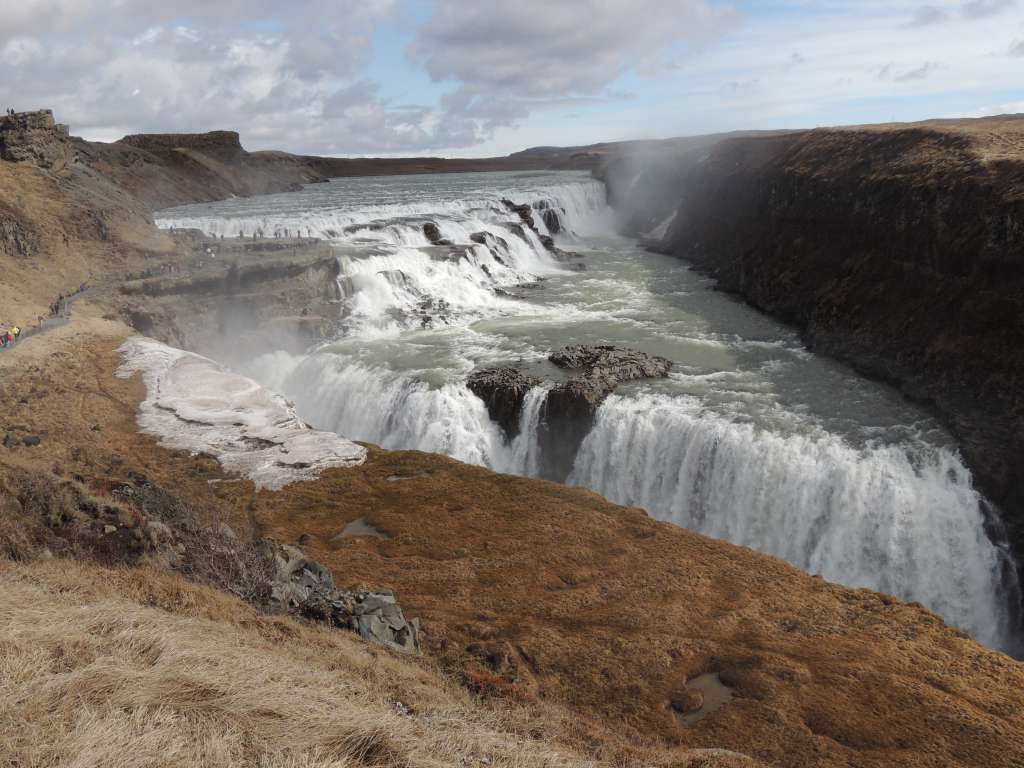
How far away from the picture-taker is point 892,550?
17.7m

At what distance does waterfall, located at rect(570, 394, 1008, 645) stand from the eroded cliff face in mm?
1292

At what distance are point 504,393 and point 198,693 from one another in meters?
17.2

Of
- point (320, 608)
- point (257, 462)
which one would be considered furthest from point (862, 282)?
point (320, 608)


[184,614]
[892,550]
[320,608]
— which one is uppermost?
[184,614]

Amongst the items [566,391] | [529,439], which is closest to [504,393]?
[529,439]

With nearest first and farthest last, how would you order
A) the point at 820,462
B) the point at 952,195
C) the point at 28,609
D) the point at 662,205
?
the point at 28,609 → the point at 820,462 → the point at 952,195 → the point at 662,205

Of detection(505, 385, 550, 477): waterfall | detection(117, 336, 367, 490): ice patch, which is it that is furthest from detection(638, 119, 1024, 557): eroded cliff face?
detection(117, 336, 367, 490): ice patch

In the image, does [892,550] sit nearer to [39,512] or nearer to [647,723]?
[647,723]

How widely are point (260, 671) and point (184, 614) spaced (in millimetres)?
2304

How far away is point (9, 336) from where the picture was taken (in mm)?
23641

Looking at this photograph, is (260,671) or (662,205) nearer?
(260,671)

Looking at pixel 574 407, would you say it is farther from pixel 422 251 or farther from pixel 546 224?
pixel 546 224

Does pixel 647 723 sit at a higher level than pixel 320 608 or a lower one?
lower

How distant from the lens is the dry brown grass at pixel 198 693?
6.00 m
